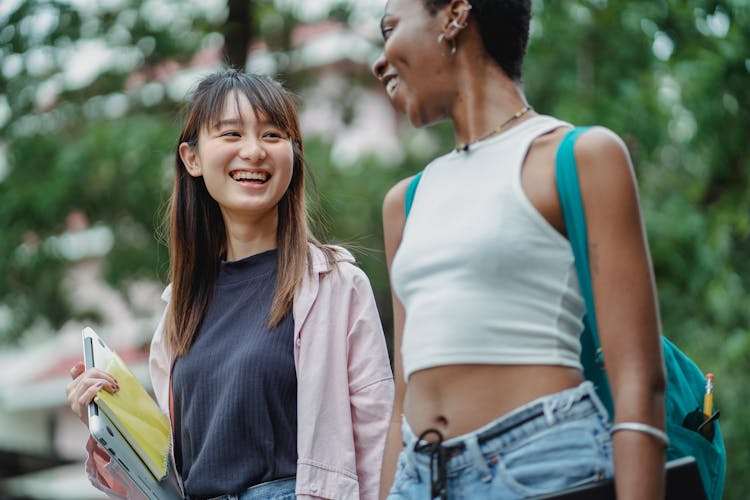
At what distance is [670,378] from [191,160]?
1696 mm

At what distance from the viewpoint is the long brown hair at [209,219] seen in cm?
339

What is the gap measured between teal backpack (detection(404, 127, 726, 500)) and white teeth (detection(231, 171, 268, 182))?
1.32 m

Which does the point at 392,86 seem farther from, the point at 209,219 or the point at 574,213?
the point at 209,219

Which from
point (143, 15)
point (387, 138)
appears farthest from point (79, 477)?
point (143, 15)

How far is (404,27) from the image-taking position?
2367mm

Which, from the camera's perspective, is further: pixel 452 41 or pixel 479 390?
pixel 452 41

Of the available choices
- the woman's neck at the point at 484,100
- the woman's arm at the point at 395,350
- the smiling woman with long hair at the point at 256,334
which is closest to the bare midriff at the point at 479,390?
the woman's arm at the point at 395,350

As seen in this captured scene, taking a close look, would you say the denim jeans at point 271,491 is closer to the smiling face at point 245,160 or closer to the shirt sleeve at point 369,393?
the shirt sleeve at point 369,393

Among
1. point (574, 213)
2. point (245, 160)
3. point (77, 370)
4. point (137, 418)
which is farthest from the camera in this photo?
point (245, 160)

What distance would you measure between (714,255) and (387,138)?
11343 millimetres

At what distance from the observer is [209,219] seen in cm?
359

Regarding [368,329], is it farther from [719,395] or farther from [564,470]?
[719,395]

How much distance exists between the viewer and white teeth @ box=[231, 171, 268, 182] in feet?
11.0

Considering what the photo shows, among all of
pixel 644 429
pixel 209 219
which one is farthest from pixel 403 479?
pixel 209 219
